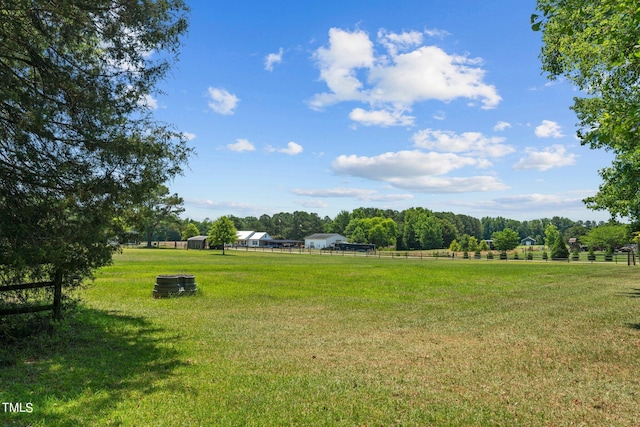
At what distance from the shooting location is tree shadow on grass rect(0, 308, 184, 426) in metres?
5.02

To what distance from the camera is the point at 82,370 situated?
21.7 ft

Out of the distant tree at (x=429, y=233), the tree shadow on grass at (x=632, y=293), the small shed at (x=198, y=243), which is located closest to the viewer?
the tree shadow on grass at (x=632, y=293)

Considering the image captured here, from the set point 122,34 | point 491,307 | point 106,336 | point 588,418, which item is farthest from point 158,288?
point 588,418

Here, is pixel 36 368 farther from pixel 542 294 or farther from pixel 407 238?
pixel 407 238

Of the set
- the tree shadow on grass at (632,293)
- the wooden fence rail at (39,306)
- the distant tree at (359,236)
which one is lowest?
the tree shadow on grass at (632,293)

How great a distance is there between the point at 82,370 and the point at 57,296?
11.0ft

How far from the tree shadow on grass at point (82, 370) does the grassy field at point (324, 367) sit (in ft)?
0.10

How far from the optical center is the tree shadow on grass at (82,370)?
5020 mm

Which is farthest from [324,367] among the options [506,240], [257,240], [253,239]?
[253,239]

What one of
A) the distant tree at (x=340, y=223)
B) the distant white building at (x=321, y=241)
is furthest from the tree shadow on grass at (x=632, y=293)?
the distant tree at (x=340, y=223)

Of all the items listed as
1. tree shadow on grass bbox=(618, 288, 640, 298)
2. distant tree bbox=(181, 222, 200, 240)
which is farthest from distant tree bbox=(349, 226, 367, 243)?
tree shadow on grass bbox=(618, 288, 640, 298)

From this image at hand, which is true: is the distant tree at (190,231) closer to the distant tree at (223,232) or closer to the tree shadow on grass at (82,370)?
the distant tree at (223,232)

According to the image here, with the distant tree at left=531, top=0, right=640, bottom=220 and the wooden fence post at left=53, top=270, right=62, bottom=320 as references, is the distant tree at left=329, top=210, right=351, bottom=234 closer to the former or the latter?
the distant tree at left=531, top=0, right=640, bottom=220

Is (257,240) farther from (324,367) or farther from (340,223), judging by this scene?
(324,367)
